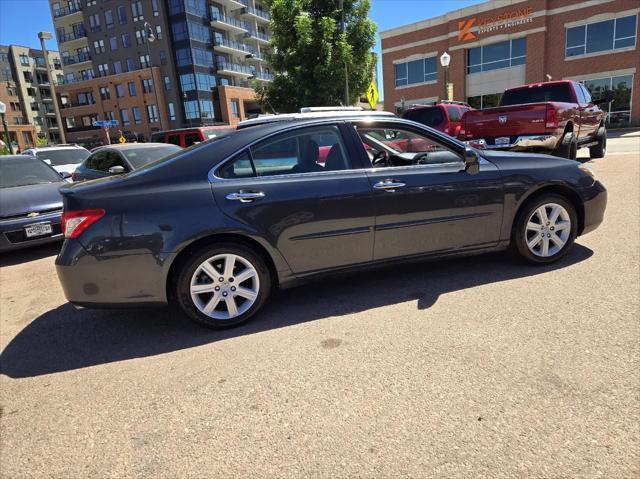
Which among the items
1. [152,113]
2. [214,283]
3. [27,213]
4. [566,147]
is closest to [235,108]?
[152,113]

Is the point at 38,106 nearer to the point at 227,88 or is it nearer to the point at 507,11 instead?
the point at 227,88

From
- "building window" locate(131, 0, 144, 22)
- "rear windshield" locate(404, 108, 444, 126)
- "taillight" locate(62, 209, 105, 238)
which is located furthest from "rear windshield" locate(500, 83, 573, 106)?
"building window" locate(131, 0, 144, 22)

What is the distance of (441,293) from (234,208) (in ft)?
6.26

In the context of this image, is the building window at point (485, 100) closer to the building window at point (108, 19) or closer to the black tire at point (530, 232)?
the black tire at point (530, 232)

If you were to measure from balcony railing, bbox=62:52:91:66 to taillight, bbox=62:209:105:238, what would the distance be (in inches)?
2700

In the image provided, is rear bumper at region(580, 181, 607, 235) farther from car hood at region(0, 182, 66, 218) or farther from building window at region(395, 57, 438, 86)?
building window at region(395, 57, 438, 86)

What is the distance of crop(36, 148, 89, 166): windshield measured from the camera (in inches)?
508

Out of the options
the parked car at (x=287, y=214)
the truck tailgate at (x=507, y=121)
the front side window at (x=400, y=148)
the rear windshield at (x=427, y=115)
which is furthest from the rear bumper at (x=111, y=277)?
the rear windshield at (x=427, y=115)

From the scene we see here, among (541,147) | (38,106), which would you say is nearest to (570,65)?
(541,147)

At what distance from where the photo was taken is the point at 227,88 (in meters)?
55.5

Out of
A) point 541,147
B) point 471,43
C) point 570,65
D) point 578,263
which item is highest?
point 471,43

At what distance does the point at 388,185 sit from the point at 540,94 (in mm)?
8918

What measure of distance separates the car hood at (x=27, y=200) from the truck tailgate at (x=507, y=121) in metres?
7.75

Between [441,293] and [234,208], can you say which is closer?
[234,208]
